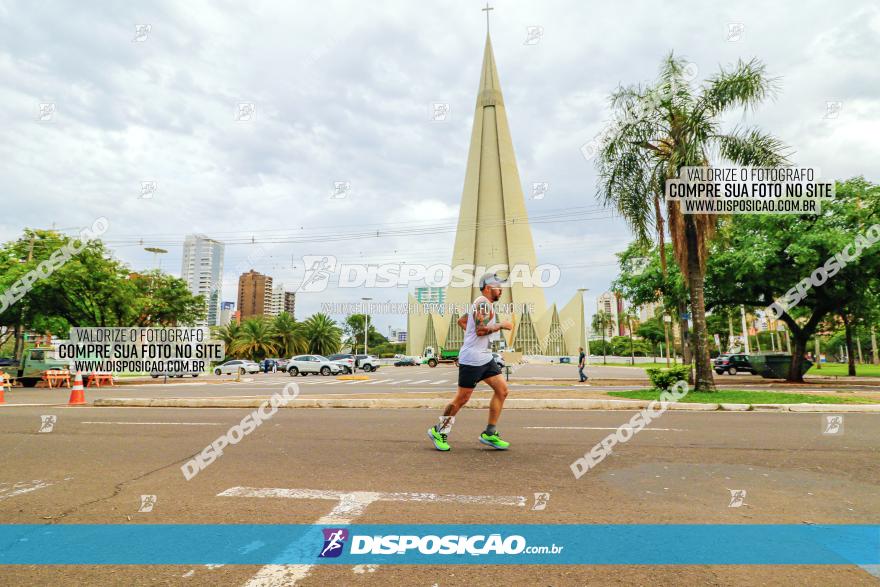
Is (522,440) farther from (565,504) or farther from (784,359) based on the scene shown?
(784,359)

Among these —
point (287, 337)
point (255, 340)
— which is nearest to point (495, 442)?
point (255, 340)

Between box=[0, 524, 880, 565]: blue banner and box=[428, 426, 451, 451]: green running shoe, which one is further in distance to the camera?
box=[428, 426, 451, 451]: green running shoe

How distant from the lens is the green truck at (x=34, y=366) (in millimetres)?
23891

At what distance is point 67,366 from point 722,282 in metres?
30.9

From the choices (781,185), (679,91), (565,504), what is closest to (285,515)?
(565,504)

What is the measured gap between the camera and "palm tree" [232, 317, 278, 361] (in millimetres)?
58906

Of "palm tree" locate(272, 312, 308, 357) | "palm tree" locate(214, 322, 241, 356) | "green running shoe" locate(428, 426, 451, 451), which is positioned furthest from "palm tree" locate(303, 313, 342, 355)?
"green running shoe" locate(428, 426, 451, 451)

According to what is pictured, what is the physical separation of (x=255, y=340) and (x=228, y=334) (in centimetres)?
485

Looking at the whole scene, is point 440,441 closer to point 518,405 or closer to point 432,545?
point 432,545

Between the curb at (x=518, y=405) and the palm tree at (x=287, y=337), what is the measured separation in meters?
50.7

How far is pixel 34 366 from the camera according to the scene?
24016 millimetres

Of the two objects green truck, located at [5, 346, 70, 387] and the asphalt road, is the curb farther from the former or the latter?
green truck, located at [5, 346, 70, 387]

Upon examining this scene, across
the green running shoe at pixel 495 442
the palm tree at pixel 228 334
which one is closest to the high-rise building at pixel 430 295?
the palm tree at pixel 228 334

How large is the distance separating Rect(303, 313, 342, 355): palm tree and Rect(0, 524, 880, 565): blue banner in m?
62.4
